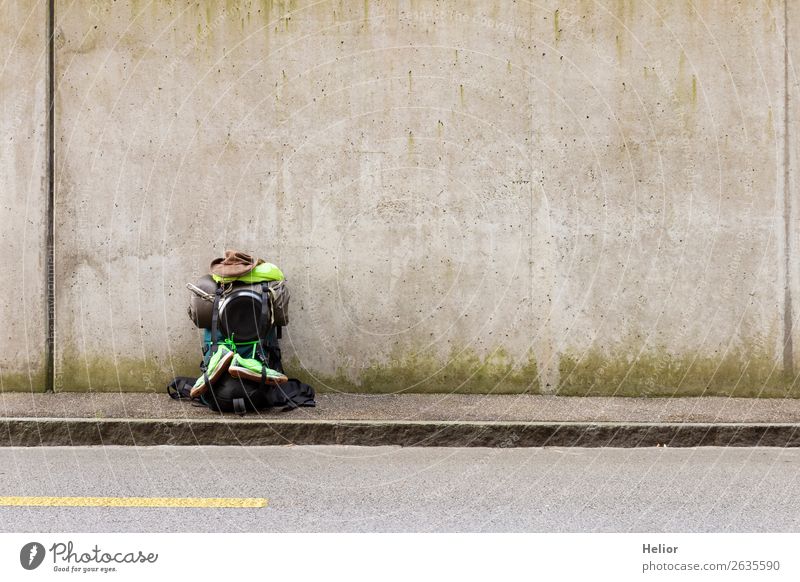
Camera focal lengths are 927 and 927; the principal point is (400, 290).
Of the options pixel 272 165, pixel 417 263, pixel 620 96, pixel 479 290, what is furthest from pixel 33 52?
pixel 620 96

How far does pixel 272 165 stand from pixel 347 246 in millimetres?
954

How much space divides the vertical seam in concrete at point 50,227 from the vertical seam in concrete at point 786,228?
630 cm

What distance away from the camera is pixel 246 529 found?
14.7 feet

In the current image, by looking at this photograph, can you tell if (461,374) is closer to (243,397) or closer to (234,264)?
(243,397)

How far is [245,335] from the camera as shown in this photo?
23.4ft

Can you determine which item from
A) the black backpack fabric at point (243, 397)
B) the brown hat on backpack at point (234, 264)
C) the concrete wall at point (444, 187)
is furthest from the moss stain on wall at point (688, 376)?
the brown hat on backpack at point (234, 264)

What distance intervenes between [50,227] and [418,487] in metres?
4.45

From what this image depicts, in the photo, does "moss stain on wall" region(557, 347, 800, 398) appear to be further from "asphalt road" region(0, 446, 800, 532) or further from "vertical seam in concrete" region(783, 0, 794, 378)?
"asphalt road" region(0, 446, 800, 532)

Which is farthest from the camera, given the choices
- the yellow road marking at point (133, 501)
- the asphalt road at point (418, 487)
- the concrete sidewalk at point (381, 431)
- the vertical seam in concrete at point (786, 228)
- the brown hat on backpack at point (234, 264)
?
the vertical seam in concrete at point (786, 228)

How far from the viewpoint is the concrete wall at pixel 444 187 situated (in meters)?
7.96

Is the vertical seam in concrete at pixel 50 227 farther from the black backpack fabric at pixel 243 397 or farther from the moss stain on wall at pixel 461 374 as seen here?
the moss stain on wall at pixel 461 374

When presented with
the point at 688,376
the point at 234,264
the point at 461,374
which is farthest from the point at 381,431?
the point at 688,376

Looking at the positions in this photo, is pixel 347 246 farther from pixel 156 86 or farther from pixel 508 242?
pixel 156 86

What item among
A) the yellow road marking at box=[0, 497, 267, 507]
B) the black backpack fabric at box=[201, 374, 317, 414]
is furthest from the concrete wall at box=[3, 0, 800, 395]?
the yellow road marking at box=[0, 497, 267, 507]
